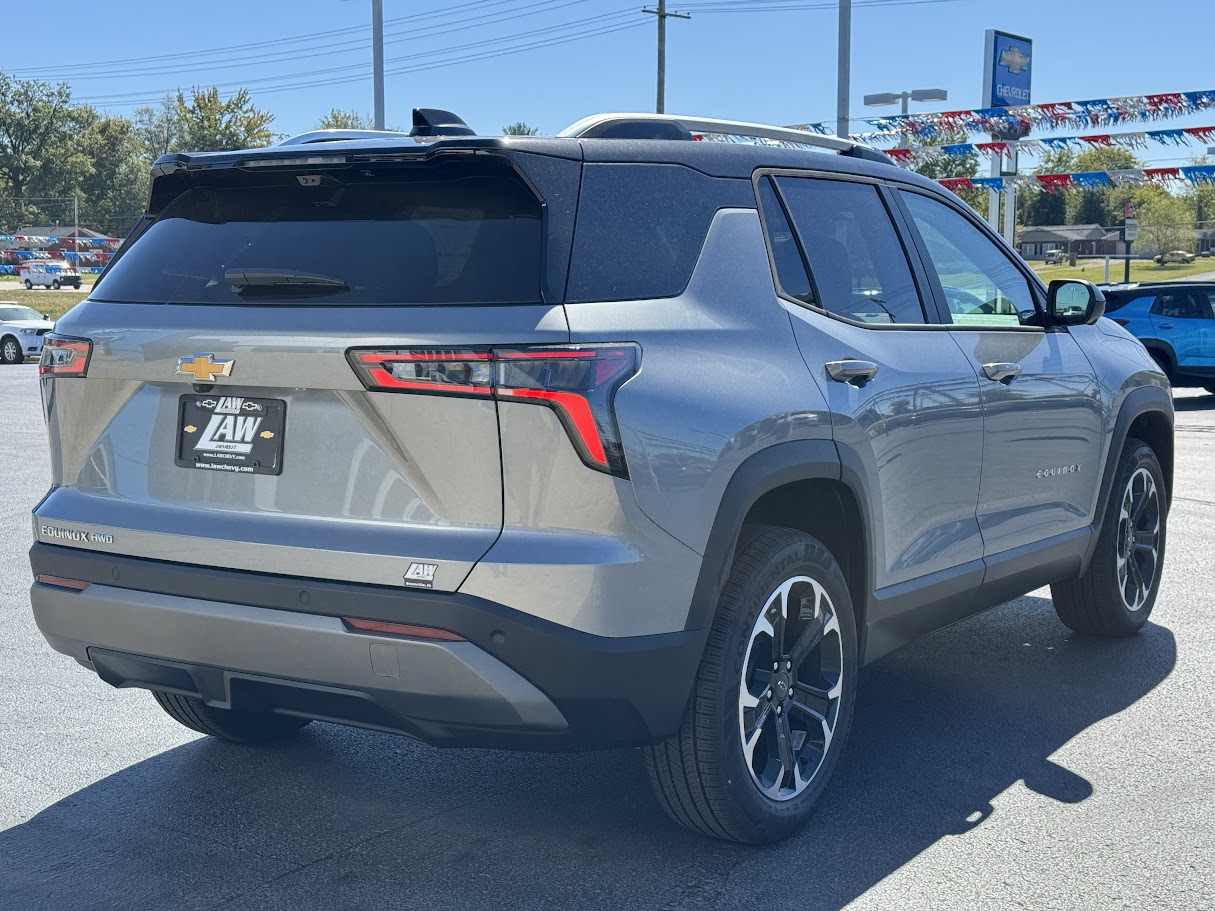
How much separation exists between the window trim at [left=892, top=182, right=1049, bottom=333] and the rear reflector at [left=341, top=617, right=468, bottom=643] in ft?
7.29

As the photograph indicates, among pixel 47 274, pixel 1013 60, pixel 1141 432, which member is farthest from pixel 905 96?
pixel 47 274

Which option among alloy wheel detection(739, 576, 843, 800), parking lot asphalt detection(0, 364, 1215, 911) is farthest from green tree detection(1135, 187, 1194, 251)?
alloy wheel detection(739, 576, 843, 800)

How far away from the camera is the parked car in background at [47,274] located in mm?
79750

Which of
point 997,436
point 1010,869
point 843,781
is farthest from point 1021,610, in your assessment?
point 1010,869

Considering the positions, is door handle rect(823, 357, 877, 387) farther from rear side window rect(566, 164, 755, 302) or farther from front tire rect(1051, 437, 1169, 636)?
front tire rect(1051, 437, 1169, 636)

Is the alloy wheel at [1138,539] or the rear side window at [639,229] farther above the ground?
the rear side window at [639,229]

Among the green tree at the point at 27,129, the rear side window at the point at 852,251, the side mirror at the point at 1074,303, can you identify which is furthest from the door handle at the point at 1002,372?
the green tree at the point at 27,129

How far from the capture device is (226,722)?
14.7 feet

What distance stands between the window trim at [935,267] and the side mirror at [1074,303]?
1.5 inches

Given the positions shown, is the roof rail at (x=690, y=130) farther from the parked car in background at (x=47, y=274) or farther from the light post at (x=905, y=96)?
the parked car in background at (x=47, y=274)

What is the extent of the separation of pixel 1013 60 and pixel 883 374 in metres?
27.0

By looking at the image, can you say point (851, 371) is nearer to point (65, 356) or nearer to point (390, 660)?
point (390, 660)

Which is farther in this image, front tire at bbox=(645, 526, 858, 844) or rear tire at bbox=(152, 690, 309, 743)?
rear tire at bbox=(152, 690, 309, 743)

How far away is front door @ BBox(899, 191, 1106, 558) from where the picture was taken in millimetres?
4703
